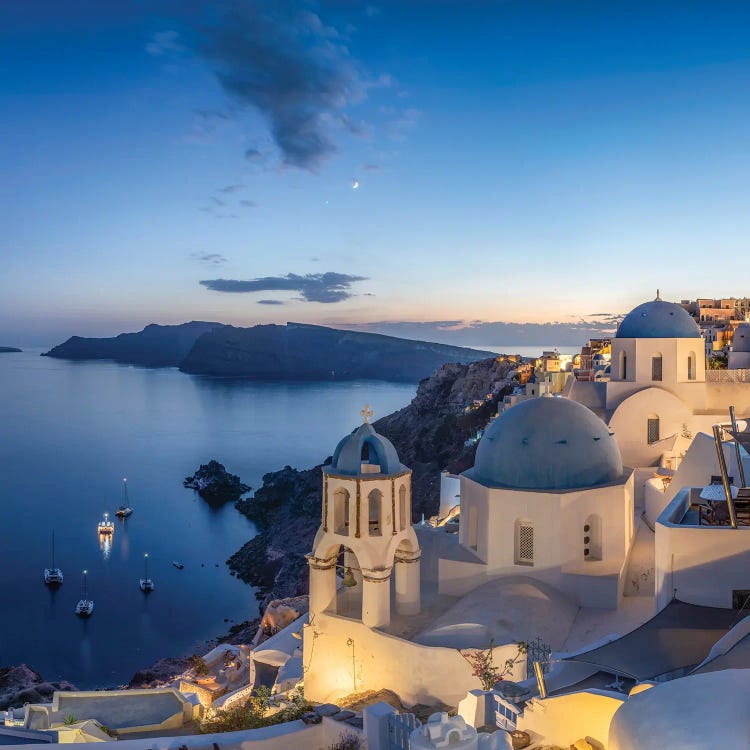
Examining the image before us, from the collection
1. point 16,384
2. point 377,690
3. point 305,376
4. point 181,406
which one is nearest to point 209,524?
point 377,690

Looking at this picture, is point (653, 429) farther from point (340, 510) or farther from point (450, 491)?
point (340, 510)

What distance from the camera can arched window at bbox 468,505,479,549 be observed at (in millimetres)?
13250

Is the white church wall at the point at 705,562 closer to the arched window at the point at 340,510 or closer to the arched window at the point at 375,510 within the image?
the arched window at the point at 375,510

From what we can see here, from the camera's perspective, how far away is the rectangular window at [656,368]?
19.9m

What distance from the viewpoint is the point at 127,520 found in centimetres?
4784

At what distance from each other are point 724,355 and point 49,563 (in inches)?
1386

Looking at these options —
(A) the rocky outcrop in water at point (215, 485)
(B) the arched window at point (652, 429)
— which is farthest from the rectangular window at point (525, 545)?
(A) the rocky outcrop in water at point (215, 485)

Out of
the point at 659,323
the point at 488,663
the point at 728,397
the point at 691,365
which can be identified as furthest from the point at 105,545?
the point at 488,663

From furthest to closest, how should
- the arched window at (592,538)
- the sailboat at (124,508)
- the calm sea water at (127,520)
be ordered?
the sailboat at (124,508) < the calm sea water at (127,520) < the arched window at (592,538)

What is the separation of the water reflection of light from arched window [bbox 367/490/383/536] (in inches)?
1252

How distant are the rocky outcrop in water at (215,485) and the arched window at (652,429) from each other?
39.3 metres

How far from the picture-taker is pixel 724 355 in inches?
1304

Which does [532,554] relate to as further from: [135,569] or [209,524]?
[209,524]

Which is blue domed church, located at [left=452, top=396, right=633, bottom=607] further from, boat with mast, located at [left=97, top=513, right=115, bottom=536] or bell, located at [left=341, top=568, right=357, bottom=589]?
boat with mast, located at [left=97, top=513, right=115, bottom=536]
